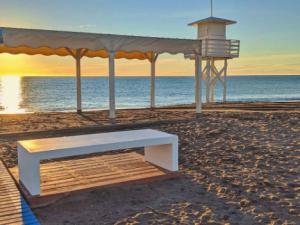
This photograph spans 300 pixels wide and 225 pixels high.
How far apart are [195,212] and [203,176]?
4.30 feet

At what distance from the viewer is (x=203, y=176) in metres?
4.92

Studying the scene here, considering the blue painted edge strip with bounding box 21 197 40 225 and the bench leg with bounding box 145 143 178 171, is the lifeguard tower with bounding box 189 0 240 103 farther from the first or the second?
the blue painted edge strip with bounding box 21 197 40 225

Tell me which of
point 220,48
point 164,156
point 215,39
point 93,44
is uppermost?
point 215,39

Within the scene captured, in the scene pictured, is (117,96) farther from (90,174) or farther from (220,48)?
(90,174)

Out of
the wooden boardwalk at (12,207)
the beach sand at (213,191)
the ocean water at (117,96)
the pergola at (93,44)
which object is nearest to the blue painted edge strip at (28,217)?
the wooden boardwalk at (12,207)

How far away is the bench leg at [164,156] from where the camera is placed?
16.0 ft

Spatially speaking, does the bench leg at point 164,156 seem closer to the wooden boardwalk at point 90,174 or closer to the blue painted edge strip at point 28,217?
the wooden boardwalk at point 90,174

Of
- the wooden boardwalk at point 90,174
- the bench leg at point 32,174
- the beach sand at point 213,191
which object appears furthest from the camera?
the wooden boardwalk at point 90,174

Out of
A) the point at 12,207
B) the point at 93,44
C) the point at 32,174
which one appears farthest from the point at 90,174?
the point at 93,44

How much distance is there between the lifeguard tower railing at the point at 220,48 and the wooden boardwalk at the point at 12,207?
1343 centimetres

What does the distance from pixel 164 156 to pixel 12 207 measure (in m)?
2.45

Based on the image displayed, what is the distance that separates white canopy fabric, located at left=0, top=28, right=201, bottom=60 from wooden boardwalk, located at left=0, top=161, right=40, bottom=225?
4.83 m

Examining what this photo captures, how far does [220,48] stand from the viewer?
54.1 ft

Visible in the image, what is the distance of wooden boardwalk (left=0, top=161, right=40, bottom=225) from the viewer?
304 cm
